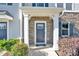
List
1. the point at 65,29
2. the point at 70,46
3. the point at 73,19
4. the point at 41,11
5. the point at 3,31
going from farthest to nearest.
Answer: the point at 65,29, the point at 73,19, the point at 3,31, the point at 41,11, the point at 70,46

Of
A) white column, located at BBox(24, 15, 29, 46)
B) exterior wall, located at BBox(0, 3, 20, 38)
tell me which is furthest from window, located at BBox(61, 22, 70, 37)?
exterior wall, located at BBox(0, 3, 20, 38)

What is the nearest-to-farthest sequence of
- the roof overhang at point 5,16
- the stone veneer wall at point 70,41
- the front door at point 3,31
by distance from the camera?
the stone veneer wall at point 70,41
the roof overhang at point 5,16
the front door at point 3,31

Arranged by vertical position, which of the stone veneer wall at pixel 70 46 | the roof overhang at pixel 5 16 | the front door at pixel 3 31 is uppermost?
the roof overhang at pixel 5 16

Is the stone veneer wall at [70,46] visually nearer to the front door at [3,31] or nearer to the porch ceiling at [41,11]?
the porch ceiling at [41,11]

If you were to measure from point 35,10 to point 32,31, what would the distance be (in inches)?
80.0

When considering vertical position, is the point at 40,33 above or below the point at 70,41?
above

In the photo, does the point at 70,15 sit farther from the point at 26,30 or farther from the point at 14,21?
the point at 14,21

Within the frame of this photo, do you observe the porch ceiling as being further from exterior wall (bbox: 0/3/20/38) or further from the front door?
the front door

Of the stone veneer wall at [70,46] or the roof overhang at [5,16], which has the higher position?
the roof overhang at [5,16]

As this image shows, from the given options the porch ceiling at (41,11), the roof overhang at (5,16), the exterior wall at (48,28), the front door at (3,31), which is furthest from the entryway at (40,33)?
the front door at (3,31)

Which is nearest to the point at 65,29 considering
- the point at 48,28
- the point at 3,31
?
the point at 48,28

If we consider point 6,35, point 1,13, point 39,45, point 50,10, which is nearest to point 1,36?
point 6,35

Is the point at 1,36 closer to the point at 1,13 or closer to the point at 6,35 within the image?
the point at 6,35

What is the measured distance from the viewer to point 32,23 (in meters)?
14.3
